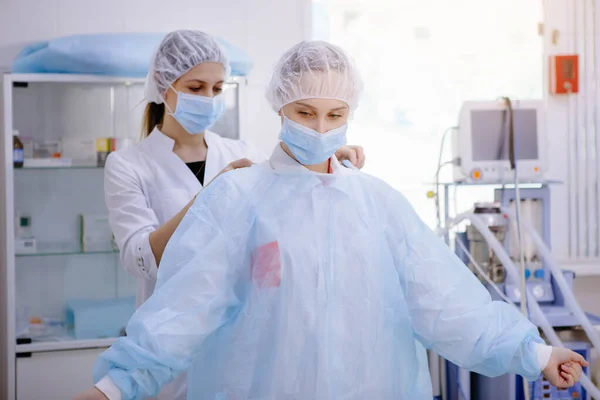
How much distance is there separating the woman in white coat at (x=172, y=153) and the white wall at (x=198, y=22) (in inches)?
49.2

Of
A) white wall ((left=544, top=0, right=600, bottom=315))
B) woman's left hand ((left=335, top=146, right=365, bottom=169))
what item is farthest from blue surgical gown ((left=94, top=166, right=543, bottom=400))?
white wall ((left=544, top=0, right=600, bottom=315))

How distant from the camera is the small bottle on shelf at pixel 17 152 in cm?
298

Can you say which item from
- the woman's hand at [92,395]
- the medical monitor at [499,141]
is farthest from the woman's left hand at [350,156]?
the medical monitor at [499,141]

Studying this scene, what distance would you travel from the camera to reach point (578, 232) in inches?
142

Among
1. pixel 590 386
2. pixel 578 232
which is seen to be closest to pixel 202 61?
pixel 590 386

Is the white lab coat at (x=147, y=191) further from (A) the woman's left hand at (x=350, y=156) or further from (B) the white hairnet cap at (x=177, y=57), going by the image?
(A) the woman's left hand at (x=350, y=156)

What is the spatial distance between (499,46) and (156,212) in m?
2.30

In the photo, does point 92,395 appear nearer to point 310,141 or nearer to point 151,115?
point 310,141

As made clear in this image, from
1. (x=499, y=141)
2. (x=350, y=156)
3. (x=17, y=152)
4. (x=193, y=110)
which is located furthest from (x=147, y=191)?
(x=499, y=141)

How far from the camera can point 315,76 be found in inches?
61.3

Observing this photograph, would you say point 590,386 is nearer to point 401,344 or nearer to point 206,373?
point 401,344

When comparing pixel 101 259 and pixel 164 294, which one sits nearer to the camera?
pixel 164 294

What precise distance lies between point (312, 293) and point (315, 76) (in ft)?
1.52

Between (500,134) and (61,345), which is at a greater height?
(500,134)
